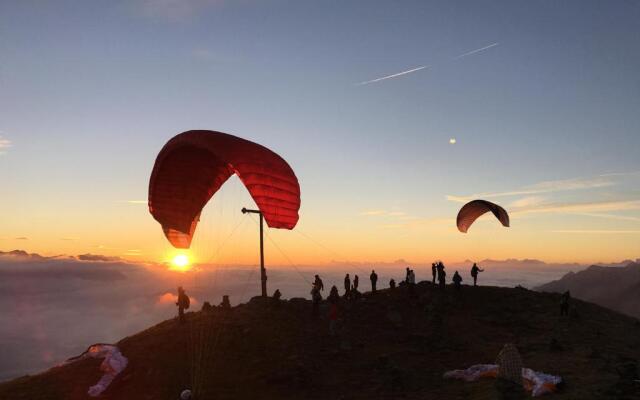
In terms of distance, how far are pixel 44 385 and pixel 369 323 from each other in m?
16.8

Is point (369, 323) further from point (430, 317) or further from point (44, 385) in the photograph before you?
point (44, 385)

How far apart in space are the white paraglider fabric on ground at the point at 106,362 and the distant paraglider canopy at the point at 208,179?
237 inches

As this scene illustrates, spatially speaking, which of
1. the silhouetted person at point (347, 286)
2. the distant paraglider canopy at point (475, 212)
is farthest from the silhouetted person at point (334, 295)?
the distant paraglider canopy at point (475, 212)

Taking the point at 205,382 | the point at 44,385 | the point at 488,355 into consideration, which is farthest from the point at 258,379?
the point at 488,355

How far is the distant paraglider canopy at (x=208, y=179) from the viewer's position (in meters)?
18.3

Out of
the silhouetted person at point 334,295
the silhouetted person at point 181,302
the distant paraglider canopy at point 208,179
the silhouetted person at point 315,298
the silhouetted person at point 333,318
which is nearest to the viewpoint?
the distant paraglider canopy at point 208,179

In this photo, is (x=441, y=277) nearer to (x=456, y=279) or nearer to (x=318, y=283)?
(x=456, y=279)

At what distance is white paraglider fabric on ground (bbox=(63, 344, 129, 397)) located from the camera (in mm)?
20953

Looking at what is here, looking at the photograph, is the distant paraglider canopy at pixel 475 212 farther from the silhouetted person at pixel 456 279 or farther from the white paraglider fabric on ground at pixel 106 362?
the white paraglider fabric on ground at pixel 106 362

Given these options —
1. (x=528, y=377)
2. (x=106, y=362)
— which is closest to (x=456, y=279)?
(x=528, y=377)

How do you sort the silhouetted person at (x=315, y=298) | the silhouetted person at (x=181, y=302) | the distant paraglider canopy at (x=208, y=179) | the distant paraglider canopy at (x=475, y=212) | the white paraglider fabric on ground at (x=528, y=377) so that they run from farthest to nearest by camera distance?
the distant paraglider canopy at (x=475, y=212), the silhouetted person at (x=315, y=298), the silhouetted person at (x=181, y=302), the distant paraglider canopy at (x=208, y=179), the white paraglider fabric on ground at (x=528, y=377)

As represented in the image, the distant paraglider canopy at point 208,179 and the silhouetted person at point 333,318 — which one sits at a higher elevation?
the distant paraglider canopy at point 208,179

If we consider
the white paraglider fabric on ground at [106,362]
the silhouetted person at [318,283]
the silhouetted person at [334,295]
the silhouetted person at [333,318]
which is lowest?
the white paraglider fabric on ground at [106,362]

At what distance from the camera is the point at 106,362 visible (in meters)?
22.5
